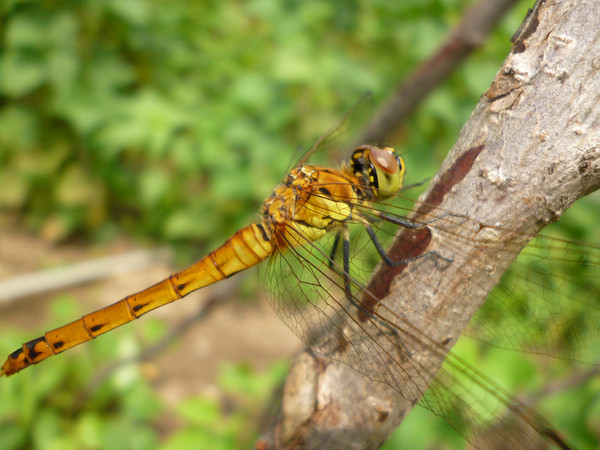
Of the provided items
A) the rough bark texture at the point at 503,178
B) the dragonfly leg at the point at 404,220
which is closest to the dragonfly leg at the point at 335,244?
the dragonfly leg at the point at 404,220

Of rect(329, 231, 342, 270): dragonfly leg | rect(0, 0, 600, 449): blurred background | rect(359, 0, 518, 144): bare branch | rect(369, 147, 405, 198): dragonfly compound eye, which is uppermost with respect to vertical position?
rect(0, 0, 600, 449): blurred background

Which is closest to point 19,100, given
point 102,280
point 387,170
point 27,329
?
point 102,280

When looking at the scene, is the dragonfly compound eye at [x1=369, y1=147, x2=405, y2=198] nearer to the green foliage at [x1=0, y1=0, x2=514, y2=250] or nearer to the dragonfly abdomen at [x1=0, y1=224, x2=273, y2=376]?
the dragonfly abdomen at [x1=0, y1=224, x2=273, y2=376]

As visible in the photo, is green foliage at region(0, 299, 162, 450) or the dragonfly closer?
the dragonfly

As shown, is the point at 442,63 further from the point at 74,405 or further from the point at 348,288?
the point at 74,405

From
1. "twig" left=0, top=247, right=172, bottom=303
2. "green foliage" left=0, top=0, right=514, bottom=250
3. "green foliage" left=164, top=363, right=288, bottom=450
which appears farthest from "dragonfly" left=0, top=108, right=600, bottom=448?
"twig" left=0, top=247, right=172, bottom=303

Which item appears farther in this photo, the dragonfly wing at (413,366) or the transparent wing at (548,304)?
the transparent wing at (548,304)

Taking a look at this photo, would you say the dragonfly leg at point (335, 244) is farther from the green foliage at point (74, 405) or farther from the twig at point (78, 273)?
the twig at point (78, 273)

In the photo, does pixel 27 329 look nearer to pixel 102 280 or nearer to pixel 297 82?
pixel 102 280
